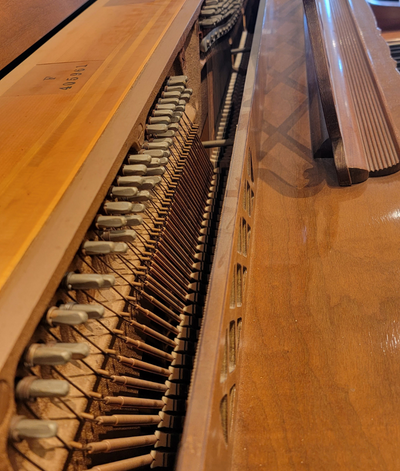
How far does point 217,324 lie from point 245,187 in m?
0.71

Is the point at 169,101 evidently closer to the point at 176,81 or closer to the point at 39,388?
the point at 176,81

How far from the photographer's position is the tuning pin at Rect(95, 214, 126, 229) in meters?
1.16

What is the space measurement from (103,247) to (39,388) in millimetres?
377

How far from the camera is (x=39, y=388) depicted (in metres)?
0.84

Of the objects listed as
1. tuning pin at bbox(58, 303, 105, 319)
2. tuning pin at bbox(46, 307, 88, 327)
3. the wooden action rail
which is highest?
tuning pin at bbox(46, 307, 88, 327)

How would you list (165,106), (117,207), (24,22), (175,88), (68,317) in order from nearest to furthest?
(68,317) → (117,207) → (165,106) → (175,88) → (24,22)

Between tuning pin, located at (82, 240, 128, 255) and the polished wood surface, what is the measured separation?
0.54 meters

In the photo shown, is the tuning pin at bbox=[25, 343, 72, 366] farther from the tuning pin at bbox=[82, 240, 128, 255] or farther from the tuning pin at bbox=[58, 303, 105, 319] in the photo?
the tuning pin at bbox=[82, 240, 128, 255]

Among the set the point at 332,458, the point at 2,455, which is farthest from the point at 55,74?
the point at 332,458

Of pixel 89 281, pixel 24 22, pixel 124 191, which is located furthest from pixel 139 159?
pixel 24 22

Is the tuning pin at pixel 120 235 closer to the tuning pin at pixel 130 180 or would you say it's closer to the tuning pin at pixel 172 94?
the tuning pin at pixel 130 180

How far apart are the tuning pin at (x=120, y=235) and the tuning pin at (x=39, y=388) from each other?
449mm

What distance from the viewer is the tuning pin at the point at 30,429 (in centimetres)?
79

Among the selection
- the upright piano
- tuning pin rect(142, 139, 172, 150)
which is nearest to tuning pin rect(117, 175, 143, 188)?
the upright piano
